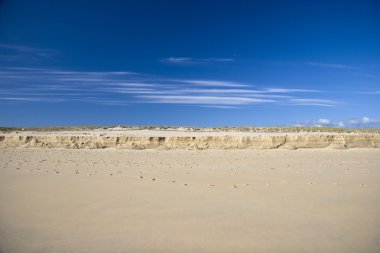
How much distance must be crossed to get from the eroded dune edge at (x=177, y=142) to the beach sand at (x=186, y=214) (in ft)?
35.0

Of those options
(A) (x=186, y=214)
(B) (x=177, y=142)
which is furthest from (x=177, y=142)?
(A) (x=186, y=214)

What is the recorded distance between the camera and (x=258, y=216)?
5168 millimetres

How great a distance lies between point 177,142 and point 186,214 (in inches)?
591

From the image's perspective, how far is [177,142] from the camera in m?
20.3

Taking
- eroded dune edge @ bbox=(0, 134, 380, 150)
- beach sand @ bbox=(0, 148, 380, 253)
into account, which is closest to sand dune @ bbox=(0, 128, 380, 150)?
eroded dune edge @ bbox=(0, 134, 380, 150)

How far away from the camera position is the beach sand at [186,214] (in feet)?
13.3

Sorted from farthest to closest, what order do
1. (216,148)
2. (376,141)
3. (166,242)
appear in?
1. (376,141)
2. (216,148)
3. (166,242)

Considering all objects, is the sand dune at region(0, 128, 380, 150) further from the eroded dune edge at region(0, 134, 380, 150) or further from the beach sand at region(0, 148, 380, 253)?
the beach sand at region(0, 148, 380, 253)

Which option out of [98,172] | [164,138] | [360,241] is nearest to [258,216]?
[360,241]

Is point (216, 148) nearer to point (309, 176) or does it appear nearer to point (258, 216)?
point (309, 176)

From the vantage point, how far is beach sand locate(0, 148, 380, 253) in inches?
159

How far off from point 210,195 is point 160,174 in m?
3.37

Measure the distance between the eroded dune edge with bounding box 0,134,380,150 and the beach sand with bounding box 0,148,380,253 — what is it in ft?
35.0

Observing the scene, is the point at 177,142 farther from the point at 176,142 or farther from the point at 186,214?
the point at 186,214
